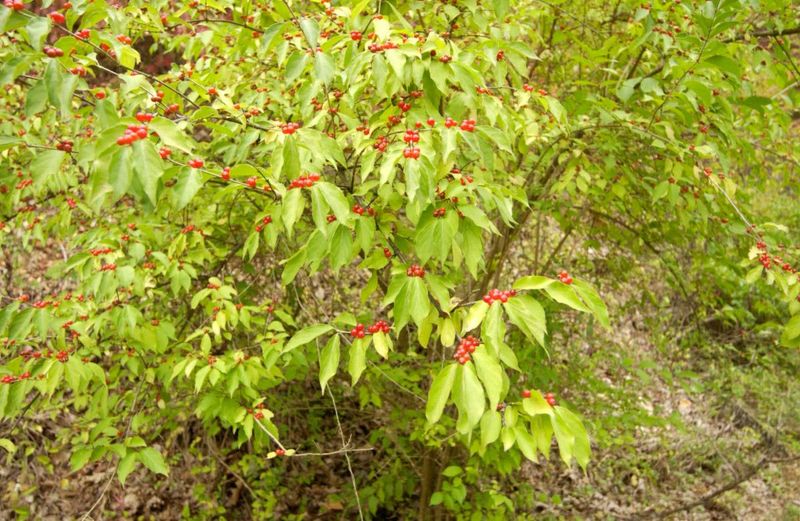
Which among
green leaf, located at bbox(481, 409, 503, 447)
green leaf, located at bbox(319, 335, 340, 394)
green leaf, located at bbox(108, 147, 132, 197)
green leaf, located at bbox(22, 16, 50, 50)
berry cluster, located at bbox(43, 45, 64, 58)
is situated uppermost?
green leaf, located at bbox(22, 16, 50, 50)

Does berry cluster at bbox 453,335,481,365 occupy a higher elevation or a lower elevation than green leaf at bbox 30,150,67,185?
lower

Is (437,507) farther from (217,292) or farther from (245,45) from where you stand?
(245,45)

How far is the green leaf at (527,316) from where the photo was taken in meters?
1.41

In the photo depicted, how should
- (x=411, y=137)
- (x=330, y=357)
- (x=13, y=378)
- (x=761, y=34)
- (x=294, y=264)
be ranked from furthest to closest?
(x=761, y=34) < (x=13, y=378) < (x=294, y=264) < (x=330, y=357) < (x=411, y=137)

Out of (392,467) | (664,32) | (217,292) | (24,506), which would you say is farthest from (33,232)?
(664,32)

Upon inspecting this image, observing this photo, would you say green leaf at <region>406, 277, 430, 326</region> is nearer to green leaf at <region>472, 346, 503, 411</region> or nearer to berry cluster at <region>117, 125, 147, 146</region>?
green leaf at <region>472, 346, 503, 411</region>

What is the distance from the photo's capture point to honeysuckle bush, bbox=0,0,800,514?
4.85 feet

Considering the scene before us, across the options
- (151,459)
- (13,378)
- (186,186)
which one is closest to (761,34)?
(186,186)

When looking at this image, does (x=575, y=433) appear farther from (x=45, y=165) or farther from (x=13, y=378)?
(x=13, y=378)

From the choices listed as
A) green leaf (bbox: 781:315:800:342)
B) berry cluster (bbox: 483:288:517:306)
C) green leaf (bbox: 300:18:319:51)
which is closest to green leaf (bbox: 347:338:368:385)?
berry cluster (bbox: 483:288:517:306)

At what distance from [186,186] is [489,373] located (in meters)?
0.88

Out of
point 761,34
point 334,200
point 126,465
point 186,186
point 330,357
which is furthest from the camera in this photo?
point 761,34

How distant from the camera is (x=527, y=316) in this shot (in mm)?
1431

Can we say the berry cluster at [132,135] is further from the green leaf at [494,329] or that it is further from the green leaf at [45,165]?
the green leaf at [494,329]
